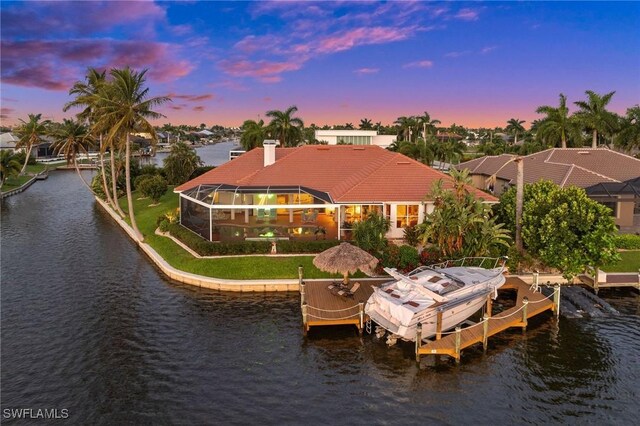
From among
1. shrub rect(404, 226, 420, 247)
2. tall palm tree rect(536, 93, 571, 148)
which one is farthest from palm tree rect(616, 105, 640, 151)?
shrub rect(404, 226, 420, 247)

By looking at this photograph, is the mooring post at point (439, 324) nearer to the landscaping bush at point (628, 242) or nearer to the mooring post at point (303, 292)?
the mooring post at point (303, 292)

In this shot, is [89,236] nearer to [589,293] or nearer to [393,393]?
[393,393]

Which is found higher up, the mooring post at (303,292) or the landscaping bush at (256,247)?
the landscaping bush at (256,247)

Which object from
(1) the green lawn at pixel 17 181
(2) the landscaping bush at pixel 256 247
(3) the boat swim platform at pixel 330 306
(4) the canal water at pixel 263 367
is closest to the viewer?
(4) the canal water at pixel 263 367

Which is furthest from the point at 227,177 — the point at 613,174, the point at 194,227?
the point at 613,174

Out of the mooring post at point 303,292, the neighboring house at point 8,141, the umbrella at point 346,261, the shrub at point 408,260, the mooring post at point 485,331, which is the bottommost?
the mooring post at point 485,331

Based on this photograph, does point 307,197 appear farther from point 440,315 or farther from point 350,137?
point 350,137

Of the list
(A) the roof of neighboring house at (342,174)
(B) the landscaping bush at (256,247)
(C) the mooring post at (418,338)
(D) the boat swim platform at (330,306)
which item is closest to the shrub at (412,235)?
(A) the roof of neighboring house at (342,174)

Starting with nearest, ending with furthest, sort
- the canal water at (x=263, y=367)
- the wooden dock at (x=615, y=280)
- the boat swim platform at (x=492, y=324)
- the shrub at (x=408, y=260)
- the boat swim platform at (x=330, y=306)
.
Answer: the canal water at (x=263, y=367)
the boat swim platform at (x=492, y=324)
the boat swim platform at (x=330, y=306)
the shrub at (x=408, y=260)
the wooden dock at (x=615, y=280)

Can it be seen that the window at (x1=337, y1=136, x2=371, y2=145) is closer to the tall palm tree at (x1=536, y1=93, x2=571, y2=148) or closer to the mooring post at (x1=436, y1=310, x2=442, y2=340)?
the tall palm tree at (x1=536, y1=93, x2=571, y2=148)
